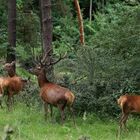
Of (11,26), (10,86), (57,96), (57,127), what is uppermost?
(57,96)

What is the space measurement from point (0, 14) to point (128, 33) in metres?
23.7

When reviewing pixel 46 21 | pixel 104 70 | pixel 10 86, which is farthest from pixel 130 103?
pixel 46 21

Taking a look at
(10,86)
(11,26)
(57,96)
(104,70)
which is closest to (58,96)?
(57,96)

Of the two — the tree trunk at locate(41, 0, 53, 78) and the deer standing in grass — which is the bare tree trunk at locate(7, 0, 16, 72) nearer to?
the tree trunk at locate(41, 0, 53, 78)

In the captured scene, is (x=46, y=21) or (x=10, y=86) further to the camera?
(x=46, y=21)

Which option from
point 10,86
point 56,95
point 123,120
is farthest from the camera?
point 10,86

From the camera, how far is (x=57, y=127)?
12891 mm

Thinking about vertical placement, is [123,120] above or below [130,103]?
below

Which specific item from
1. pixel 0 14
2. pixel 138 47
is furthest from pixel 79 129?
pixel 0 14

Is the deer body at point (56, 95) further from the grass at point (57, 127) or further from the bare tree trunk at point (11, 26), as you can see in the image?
the bare tree trunk at point (11, 26)

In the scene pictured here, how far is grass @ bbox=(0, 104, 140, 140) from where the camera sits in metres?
11.5

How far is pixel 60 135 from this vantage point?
11.8 m

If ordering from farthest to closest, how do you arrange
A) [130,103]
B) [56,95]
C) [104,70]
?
[104,70] < [56,95] < [130,103]

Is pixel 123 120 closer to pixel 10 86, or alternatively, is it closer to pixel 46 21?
pixel 10 86
